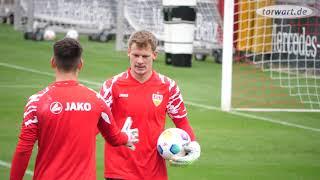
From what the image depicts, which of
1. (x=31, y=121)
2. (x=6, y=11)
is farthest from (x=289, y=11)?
(x=6, y=11)

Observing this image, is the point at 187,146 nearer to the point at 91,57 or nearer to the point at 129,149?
the point at 129,149

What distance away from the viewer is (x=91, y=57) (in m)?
23.8

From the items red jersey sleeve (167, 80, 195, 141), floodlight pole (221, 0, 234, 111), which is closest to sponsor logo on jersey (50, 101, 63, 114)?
red jersey sleeve (167, 80, 195, 141)

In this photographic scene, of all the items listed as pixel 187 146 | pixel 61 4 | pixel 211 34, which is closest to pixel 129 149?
pixel 187 146

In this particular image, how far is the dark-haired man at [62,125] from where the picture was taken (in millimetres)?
5859

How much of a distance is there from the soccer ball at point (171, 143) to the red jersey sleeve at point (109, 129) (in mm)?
605

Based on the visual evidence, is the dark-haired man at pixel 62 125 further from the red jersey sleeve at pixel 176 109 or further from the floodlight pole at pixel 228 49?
the floodlight pole at pixel 228 49

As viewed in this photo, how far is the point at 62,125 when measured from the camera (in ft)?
19.3

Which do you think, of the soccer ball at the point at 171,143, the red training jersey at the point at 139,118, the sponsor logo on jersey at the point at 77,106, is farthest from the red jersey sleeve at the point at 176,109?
the sponsor logo on jersey at the point at 77,106

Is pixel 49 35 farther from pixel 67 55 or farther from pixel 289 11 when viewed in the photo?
pixel 67 55

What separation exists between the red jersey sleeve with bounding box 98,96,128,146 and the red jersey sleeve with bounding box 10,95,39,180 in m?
0.48

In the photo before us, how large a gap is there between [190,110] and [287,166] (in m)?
4.40

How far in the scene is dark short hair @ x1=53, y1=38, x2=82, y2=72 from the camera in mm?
5852

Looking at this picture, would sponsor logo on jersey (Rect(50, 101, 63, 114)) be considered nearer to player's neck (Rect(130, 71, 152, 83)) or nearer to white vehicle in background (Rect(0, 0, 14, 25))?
player's neck (Rect(130, 71, 152, 83))
